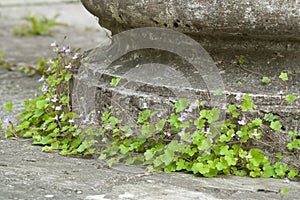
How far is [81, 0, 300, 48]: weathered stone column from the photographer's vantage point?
268cm

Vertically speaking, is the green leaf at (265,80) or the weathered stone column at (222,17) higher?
the weathered stone column at (222,17)

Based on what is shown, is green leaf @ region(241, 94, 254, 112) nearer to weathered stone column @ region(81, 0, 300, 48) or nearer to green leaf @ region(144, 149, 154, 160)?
weathered stone column @ region(81, 0, 300, 48)

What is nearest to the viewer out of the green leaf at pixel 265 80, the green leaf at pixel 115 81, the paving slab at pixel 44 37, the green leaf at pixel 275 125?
the green leaf at pixel 275 125

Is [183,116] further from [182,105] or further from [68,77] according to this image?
[68,77]

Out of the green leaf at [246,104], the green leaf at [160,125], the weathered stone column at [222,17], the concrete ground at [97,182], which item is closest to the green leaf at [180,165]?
the concrete ground at [97,182]

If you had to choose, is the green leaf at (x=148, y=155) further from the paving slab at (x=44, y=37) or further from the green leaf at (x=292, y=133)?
the paving slab at (x=44, y=37)

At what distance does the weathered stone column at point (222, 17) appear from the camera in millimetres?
2682

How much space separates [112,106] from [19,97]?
1260mm

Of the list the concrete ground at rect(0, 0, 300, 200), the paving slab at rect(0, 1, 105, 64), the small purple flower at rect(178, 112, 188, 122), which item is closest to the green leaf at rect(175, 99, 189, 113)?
the small purple flower at rect(178, 112, 188, 122)

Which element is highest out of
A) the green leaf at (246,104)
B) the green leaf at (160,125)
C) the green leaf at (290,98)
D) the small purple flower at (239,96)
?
the green leaf at (290,98)

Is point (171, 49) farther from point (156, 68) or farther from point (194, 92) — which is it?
point (194, 92)

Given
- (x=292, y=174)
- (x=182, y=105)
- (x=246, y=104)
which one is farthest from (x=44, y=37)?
(x=292, y=174)

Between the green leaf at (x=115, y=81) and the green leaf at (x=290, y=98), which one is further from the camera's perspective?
the green leaf at (x=115, y=81)

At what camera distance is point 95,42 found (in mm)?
5996
